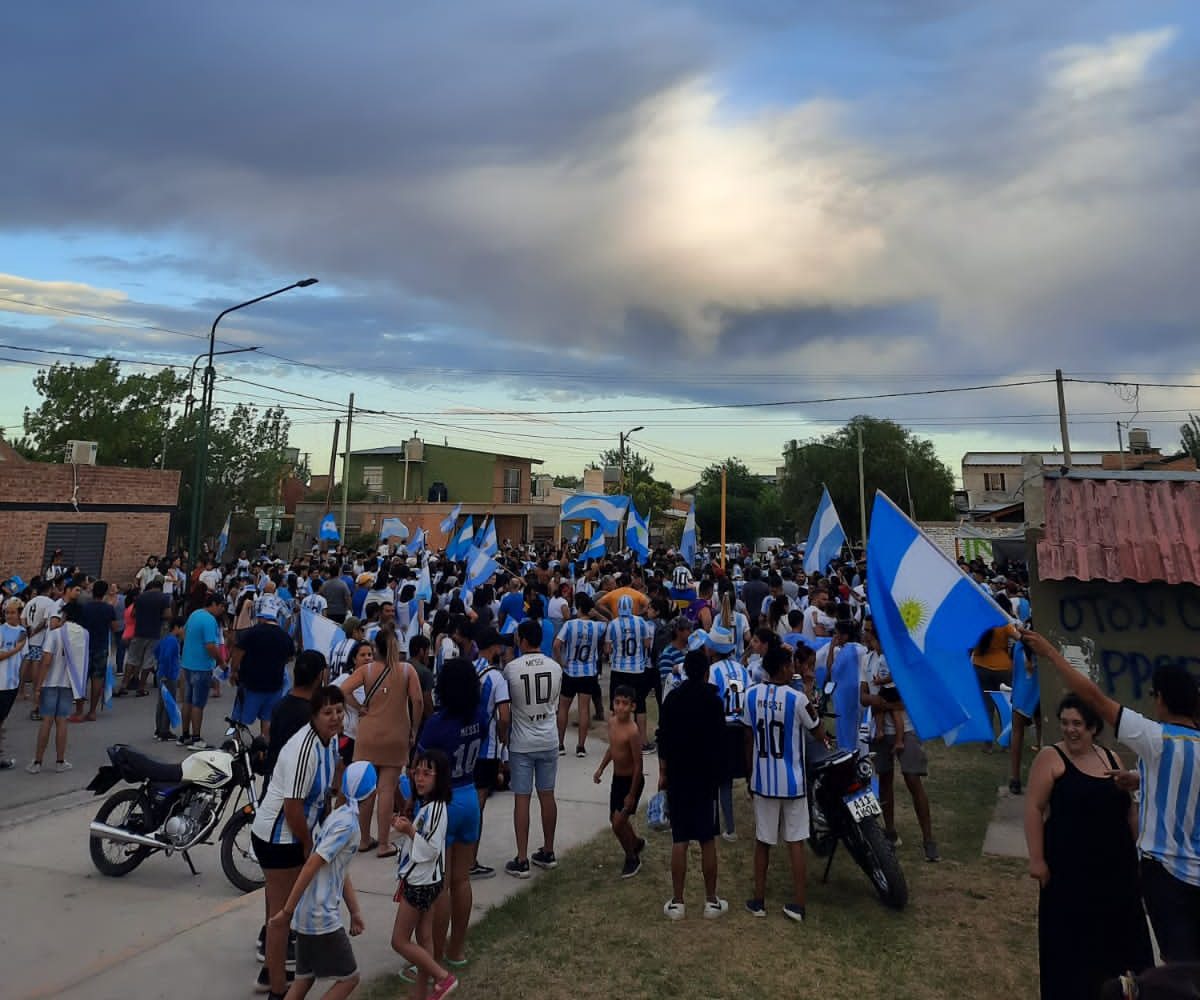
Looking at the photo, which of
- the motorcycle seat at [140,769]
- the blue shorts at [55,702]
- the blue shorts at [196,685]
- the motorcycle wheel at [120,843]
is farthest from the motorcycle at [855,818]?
the blue shorts at [55,702]

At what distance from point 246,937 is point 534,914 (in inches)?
70.8

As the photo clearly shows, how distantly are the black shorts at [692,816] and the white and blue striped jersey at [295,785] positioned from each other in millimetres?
2346

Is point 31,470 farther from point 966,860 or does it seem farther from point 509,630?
point 966,860

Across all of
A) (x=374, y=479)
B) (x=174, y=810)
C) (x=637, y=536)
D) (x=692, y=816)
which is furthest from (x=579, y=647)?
(x=374, y=479)

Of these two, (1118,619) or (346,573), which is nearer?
(1118,619)

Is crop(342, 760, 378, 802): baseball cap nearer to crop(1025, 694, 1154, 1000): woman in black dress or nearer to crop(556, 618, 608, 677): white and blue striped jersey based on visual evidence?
crop(1025, 694, 1154, 1000): woman in black dress

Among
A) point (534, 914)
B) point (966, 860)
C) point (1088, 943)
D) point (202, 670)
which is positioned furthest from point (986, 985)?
point (202, 670)

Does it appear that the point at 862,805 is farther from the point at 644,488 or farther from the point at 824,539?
the point at 644,488

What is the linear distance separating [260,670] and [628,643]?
4.09 metres

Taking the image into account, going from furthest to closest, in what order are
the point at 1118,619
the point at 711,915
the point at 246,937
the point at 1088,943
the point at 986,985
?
1. the point at 1118,619
2. the point at 711,915
3. the point at 246,937
4. the point at 986,985
5. the point at 1088,943

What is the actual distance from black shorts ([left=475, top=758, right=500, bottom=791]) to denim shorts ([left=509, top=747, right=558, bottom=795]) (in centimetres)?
13

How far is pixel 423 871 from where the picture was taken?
4.19 m

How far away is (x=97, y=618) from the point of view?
10.9m

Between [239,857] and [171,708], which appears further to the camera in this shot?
[171,708]
